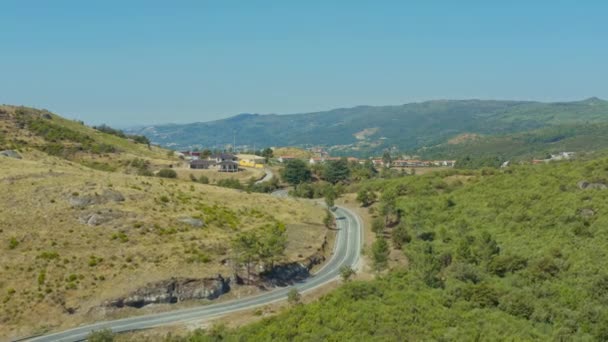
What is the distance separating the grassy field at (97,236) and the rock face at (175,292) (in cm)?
138

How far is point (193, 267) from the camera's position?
76.9 metres

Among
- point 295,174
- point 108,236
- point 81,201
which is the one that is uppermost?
point 81,201

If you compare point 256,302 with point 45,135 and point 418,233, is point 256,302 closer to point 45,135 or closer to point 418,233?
point 418,233

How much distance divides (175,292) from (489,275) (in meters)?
45.0

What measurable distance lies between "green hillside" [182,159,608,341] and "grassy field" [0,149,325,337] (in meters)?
22.0

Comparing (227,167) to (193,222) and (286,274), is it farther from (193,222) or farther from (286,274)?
(286,274)

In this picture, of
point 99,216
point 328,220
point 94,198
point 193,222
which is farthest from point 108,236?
point 328,220

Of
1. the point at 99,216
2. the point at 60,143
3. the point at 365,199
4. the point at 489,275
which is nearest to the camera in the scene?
the point at 489,275

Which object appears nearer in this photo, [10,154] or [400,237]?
[400,237]

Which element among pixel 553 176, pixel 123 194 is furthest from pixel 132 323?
pixel 553 176

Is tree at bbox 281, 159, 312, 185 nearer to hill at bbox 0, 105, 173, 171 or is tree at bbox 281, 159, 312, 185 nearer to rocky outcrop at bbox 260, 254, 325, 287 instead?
hill at bbox 0, 105, 173, 171

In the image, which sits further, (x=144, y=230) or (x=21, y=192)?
(x=21, y=192)

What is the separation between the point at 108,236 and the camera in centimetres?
8281

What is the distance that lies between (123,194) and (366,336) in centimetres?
6705
